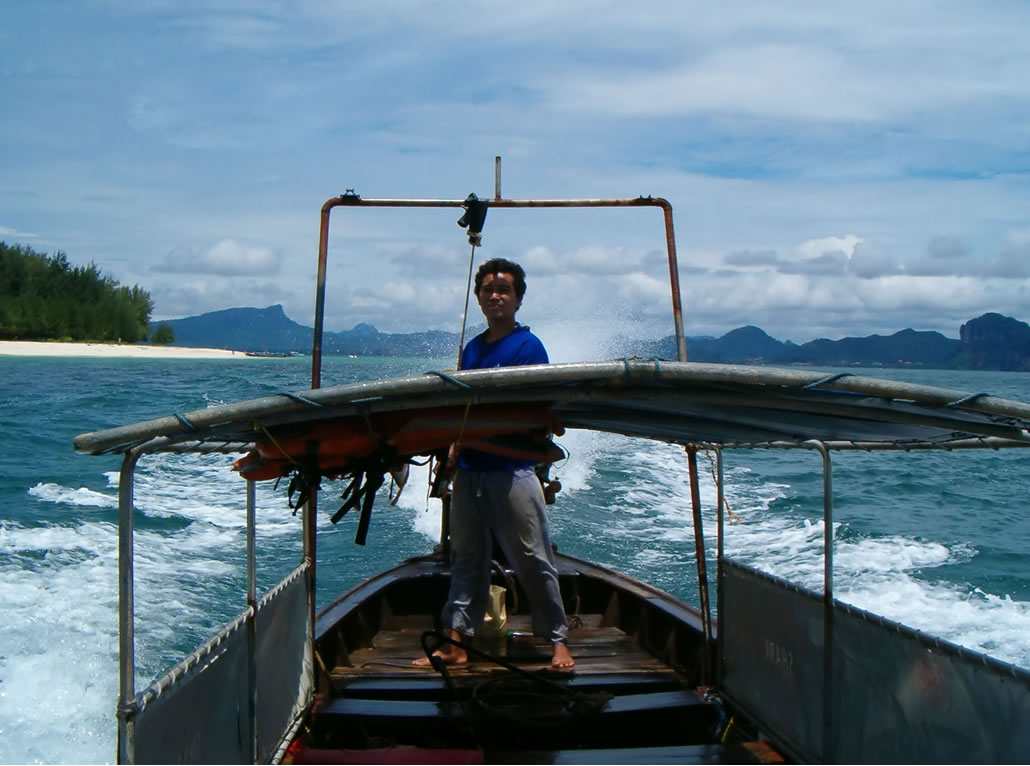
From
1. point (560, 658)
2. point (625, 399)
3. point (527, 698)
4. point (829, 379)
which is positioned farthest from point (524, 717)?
point (829, 379)

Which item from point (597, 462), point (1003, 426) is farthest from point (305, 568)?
point (597, 462)

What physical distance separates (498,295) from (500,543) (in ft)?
3.23

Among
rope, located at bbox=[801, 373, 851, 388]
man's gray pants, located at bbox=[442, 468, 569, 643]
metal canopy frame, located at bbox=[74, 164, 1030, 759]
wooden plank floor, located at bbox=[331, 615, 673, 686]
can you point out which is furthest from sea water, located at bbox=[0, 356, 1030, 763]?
rope, located at bbox=[801, 373, 851, 388]

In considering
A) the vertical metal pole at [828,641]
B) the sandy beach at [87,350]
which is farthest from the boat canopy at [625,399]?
the sandy beach at [87,350]

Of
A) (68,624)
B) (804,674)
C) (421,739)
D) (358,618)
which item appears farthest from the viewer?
(68,624)

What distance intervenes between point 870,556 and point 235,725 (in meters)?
10.1

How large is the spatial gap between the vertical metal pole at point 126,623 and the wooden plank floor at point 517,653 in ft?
6.84

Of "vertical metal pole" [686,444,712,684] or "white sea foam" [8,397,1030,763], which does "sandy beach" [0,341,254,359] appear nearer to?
"white sea foam" [8,397,1030,763]

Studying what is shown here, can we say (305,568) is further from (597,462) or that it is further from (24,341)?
(24,341)

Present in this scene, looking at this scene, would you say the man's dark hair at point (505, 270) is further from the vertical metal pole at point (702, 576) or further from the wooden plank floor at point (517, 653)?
the wooden plank floor at point (517, 653)

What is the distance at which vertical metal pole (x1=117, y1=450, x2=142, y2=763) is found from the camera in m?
2.07

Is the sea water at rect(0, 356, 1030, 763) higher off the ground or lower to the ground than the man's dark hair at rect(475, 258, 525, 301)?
lower

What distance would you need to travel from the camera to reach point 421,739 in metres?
3.58

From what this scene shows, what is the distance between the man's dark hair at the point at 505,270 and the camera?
3740 millimetres
